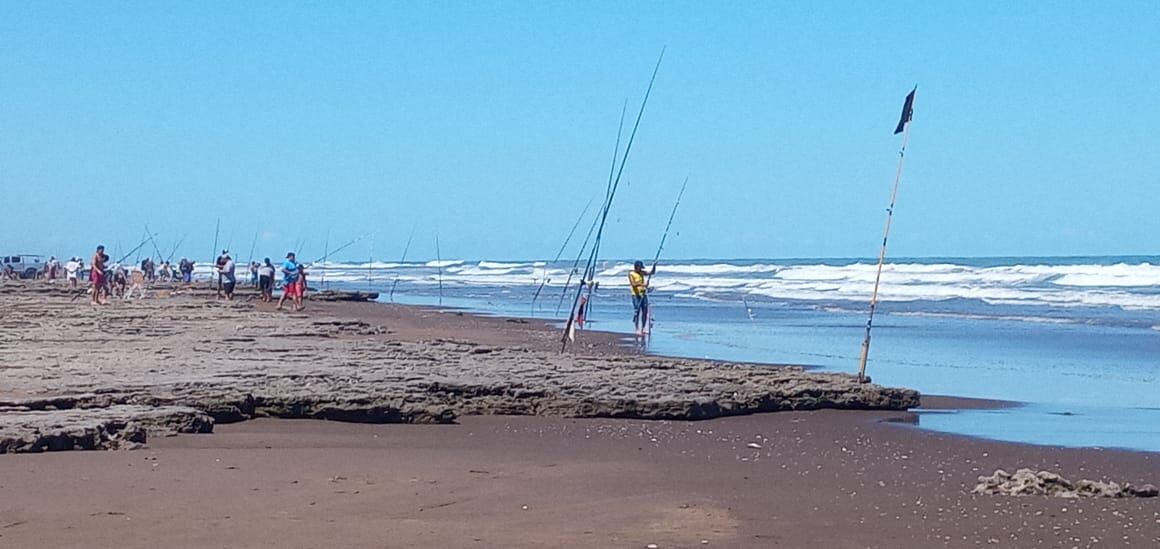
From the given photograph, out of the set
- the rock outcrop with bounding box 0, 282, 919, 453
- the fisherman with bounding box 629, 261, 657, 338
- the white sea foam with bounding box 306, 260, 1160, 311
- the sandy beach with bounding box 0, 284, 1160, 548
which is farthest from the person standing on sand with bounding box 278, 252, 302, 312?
the sandy beach with bounding box 0, 284, 1160, 548

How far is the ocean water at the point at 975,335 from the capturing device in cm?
1153

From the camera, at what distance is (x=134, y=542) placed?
541 centimetres

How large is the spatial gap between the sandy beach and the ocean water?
129 centimetres

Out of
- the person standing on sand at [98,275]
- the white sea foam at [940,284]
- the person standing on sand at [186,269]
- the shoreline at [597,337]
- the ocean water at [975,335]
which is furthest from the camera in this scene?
the person standing on sand at [186,269]

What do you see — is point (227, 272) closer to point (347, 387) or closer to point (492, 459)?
point (347, 387)

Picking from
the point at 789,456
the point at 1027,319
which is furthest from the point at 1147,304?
the point at 789,456

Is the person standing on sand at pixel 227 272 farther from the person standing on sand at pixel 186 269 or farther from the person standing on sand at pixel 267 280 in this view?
the person standing on sand at pixel 186 269

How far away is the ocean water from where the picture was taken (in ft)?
37.8

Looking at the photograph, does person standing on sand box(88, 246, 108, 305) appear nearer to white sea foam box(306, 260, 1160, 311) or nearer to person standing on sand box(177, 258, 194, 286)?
white sea foam box(306, 260, 1160, 311)

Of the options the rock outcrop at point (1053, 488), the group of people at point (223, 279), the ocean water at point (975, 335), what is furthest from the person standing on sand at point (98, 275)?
the rock outcrop at point (1053, 488)

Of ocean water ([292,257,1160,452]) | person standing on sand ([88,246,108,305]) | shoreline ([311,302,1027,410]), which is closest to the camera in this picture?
ocean water ([292,257,1160,452])

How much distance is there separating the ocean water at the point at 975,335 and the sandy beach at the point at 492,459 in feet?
4.24

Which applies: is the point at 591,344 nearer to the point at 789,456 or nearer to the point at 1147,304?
the point at 789,456

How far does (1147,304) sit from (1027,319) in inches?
326
